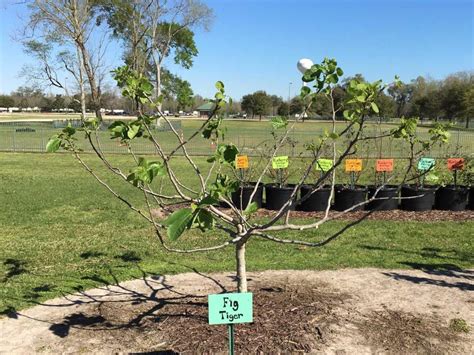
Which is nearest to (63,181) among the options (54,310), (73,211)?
(73,211)

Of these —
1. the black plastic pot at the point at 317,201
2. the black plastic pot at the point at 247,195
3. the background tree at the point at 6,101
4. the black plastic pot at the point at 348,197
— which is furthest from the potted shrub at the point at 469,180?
the background tree at the point at 6,101

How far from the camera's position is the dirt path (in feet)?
10.9

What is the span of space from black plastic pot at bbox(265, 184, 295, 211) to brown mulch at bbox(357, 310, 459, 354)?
4.44m

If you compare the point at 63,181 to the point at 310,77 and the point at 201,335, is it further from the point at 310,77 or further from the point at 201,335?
the point at 310,77

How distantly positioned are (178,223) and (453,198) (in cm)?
767

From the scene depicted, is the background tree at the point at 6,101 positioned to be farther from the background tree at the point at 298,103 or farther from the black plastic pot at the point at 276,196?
the background tree at the point at 298,103

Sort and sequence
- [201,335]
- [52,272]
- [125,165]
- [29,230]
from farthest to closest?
[125,165]
[29,230]
[52,272]
[201,335]

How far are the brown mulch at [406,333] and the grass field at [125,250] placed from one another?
4.65ft

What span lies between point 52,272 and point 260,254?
2.41 metres

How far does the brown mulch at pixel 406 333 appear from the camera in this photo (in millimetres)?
3291

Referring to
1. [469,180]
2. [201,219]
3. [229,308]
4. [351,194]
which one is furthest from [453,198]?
[201,219]

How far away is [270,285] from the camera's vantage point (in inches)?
176

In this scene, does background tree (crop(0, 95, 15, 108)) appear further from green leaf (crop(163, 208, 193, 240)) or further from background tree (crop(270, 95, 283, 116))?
green leaf (crop(163, 208, 193, 240))

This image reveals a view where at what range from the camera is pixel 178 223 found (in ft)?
5.81
